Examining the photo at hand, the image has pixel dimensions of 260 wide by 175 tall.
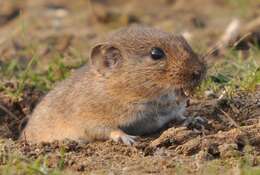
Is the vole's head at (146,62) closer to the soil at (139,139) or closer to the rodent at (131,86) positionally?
the rodent at (131,86)

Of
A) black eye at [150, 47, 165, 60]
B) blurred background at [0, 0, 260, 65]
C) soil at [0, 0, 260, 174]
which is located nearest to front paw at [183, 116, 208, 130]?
soil at [0, 0, 260, 174]

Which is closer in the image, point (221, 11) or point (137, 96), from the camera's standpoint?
point (137, 96)

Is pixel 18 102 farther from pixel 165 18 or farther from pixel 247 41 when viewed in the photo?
pixel 165 18

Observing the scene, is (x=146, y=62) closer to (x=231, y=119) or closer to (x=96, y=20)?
(x=231, y=119)

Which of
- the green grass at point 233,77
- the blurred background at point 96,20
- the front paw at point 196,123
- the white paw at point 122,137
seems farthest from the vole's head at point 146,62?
the blurred background at point 96,20

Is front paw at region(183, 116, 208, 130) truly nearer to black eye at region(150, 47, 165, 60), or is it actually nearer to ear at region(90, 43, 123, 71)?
black eye at region(150, 47, 165, 60)

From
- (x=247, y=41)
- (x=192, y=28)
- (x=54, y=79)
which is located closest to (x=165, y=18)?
(x=192, y=28)

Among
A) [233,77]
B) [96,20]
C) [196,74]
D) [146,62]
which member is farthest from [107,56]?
[96,20]
